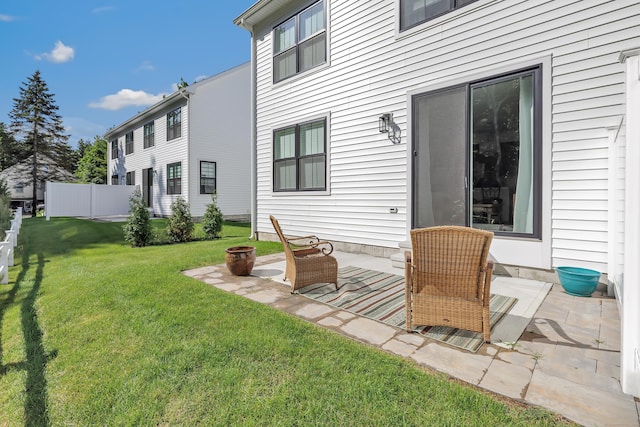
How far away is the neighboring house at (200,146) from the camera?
1383cm

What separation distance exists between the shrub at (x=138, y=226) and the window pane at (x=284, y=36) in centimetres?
563

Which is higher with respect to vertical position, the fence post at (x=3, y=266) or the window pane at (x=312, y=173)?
the window pane at (x=312, y=173)

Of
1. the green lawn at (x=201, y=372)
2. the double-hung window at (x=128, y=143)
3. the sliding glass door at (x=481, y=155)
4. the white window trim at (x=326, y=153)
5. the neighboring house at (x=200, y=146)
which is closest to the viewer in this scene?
the green lawn at (x=201, y=372)

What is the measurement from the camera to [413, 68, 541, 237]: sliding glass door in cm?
415

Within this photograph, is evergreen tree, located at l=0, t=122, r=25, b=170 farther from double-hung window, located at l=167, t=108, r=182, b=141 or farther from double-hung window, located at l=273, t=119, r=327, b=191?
double-hung window, located at l=273, t=119, r=327, b=191

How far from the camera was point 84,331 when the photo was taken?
2.82 metres

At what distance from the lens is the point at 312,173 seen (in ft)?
23.0

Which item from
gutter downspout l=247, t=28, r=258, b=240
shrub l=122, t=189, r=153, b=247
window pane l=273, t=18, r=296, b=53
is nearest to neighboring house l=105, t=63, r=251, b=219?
shrub l=122, t=189, r=153, b=247

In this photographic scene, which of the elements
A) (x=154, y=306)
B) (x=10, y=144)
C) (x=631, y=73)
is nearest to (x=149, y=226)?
(x=154, y=306)

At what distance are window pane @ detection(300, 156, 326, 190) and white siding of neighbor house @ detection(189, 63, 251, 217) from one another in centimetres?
858

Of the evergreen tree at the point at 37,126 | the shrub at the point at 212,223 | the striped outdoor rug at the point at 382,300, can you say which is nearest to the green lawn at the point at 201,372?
the striped outdoor rug at the point at 382,300

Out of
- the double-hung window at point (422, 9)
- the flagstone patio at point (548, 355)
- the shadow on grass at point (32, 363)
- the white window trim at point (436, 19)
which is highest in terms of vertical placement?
the double-hung window at point (422, 9)

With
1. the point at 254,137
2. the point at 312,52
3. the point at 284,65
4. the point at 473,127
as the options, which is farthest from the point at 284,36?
the point at 473,127

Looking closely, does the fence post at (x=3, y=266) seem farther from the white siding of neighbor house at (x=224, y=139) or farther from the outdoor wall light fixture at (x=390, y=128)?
the white siding of neighbor house at (x=224, y=139)
